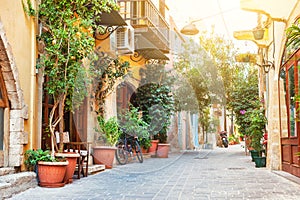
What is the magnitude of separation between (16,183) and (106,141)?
430cm

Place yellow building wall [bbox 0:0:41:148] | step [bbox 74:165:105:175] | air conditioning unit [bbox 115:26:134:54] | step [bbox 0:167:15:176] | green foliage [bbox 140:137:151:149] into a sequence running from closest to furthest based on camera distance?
step [bbox 0:167:15:176]
yellow building wall [bbox 0:0:41:148]
step [bbox 74:165:105:175]
air conditioning unit [bbox 115:26:134:54]
green foliage [bbox 140:137:151:149]

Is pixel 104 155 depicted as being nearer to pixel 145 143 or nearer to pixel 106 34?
pixel 106 34

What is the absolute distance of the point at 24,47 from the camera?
697 cm

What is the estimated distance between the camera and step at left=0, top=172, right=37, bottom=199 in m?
5.65

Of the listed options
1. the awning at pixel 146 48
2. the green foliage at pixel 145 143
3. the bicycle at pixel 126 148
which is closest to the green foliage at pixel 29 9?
the bicycle at pixel 126 148

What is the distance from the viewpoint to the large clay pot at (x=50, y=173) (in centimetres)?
667

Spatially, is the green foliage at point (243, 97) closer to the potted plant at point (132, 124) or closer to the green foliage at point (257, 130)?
the green foliage at point (257, 130)

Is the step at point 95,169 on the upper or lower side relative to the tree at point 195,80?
lower

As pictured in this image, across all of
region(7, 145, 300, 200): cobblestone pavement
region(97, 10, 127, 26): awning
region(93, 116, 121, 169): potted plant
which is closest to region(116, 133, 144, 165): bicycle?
region(93, 116, 121, 169): potted plant

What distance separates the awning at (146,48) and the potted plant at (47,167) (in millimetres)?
7257

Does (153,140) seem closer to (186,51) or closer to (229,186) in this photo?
(186,51)

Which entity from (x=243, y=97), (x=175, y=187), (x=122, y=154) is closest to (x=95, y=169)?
(x=122, y=154)

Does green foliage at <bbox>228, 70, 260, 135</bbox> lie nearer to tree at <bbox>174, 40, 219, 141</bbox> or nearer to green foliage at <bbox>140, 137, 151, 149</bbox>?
tree at <bbox>174, 40, 219, 141</bbox>

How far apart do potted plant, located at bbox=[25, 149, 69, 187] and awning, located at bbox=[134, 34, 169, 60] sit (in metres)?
7.26
